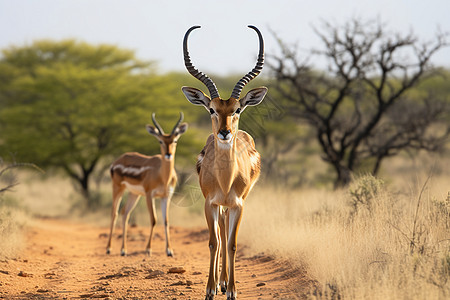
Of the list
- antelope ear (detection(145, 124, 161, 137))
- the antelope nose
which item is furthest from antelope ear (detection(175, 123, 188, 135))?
the antelope nose

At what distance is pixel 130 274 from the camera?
7.96m

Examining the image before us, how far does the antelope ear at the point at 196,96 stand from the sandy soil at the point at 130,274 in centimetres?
230

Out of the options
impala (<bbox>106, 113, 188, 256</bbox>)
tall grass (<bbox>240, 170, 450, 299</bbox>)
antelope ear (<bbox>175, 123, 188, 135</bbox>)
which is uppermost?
antelope ear (<bbox>175, 123, 188, 135</bbox>)

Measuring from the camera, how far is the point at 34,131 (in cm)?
2255

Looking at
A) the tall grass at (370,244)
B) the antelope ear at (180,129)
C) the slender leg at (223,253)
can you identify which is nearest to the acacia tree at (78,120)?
the antelope ear at (180,129)

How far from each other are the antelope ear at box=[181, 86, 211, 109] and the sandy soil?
230 cm

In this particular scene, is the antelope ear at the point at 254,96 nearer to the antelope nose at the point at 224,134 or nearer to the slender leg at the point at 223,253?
the antelope nose at the point at 224,134

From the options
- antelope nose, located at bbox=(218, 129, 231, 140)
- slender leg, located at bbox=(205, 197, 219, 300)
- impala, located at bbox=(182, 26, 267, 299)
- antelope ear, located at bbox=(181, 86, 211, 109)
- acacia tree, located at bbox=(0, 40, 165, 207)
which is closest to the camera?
antelope nose, located at bbox=(218, 129, 231, 140)

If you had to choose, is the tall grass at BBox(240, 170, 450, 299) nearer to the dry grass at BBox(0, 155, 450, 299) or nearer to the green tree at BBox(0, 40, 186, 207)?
the dry grass at BBox(0, 155, 450, 299)

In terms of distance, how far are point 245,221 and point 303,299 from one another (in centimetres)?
618

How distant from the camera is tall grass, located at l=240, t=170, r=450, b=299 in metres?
5.39

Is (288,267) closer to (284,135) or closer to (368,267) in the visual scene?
(368,267)

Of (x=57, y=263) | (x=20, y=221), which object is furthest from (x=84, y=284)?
(x=20, y=221)

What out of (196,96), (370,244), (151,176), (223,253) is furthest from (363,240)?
(151,176)
